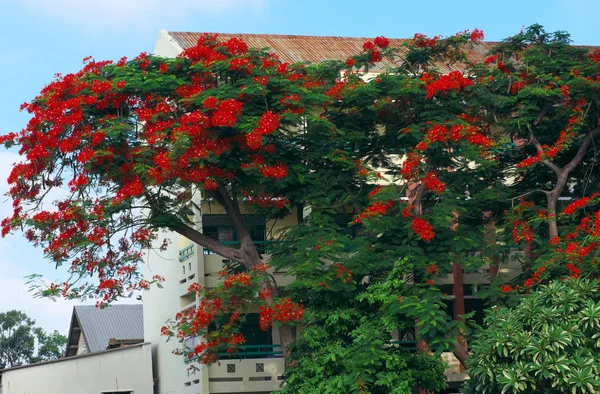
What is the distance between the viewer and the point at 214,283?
25453mm

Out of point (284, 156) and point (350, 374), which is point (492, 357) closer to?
point (350, 374)

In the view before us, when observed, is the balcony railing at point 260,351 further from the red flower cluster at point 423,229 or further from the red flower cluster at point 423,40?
the red flower cluster at point 423,40

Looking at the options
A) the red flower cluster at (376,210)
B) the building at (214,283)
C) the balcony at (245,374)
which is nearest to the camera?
the red flower cluster at (376,210)

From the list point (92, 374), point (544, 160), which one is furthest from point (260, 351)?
point (544, 160)

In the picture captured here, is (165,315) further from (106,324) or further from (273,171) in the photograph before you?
(106,324)

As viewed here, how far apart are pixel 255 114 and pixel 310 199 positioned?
2.08m

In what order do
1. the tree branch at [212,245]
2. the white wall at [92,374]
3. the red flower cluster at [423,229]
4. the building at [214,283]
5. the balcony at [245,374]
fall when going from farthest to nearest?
the white wall at [92,374] → the building at [214,283] → the balcony at [245,374] → the tree branch at [212,245] → the red flower cluster at [423,229]

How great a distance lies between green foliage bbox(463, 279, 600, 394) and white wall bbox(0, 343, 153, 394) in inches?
505

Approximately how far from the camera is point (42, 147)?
20.6 m

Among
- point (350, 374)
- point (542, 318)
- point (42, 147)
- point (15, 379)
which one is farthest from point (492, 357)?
point (15, 379)

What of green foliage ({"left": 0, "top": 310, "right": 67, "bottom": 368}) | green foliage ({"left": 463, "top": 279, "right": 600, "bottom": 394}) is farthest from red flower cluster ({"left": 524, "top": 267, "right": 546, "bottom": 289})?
green foliage ({"left": 0, "top": 310, "right": 67, "bottom": 368})

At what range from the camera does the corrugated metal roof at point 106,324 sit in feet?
145

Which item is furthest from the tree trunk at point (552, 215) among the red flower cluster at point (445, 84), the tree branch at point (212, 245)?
the tree branch at point (212, 245)

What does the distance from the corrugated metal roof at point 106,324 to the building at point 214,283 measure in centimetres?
1287
